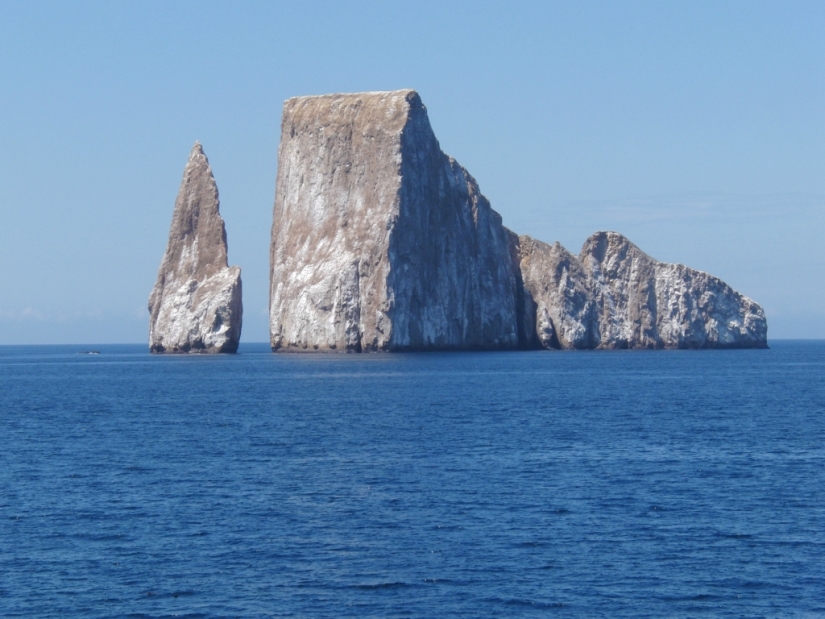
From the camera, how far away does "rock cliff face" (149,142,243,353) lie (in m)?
116

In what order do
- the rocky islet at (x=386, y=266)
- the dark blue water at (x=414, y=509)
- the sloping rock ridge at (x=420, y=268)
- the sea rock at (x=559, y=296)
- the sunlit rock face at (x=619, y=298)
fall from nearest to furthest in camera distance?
the dark blue water at (x=414, y=509) < the sloping rock ridge at (x=420, y=268) < the rocky islet at (x=386, y=266) < the sea rock at (x=559, y=296) < the sunlit rock face at (x=619, y=298)

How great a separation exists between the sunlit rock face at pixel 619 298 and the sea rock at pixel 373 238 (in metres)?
8.40

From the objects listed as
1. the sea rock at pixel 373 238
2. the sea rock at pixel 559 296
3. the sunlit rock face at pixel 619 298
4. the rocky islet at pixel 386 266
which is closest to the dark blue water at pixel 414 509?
the sea rock at pixel 373 238

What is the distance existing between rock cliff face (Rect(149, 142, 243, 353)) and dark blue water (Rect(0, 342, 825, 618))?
175 ft

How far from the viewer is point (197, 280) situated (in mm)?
118438

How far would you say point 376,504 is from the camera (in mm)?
32500

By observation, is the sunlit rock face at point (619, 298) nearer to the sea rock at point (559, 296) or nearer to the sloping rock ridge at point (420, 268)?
the sea rock at point (559, 296)

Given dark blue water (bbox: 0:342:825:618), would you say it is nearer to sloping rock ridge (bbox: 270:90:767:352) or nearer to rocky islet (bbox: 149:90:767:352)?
sloping rock ridge (bbox: 270:90:767:352)

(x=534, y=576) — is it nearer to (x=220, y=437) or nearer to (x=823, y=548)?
(x=823, y=548)

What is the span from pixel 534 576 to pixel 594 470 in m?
13.3

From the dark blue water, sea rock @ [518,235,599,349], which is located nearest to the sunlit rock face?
sea rock @ [518,235,599,349]

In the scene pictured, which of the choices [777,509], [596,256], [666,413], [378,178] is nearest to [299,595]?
[777,509]

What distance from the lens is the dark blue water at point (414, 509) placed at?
939 inches

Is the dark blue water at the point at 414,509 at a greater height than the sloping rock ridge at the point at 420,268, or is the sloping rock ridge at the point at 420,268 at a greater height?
the sloping rock ridge at the point at 420,268
